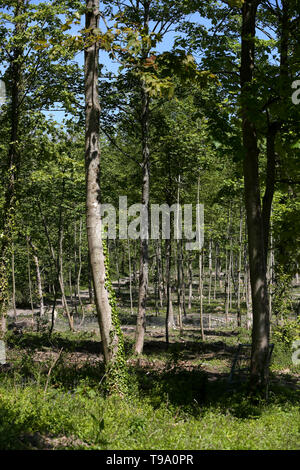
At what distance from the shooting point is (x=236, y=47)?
14.5m

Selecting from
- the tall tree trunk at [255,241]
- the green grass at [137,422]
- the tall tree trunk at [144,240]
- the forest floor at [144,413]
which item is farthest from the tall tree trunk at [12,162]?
the tall tree trunk at [255,241]

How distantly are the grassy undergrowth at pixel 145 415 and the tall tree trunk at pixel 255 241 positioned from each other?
755mm

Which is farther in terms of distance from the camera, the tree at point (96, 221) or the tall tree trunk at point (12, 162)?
the tall tree trunk at point (12, 162)

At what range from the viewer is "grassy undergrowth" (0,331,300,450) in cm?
528

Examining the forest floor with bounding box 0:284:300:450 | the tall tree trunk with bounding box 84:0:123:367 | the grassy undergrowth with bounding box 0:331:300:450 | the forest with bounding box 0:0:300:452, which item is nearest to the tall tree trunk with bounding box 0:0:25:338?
the forest with bounding box 0:0:300:452
